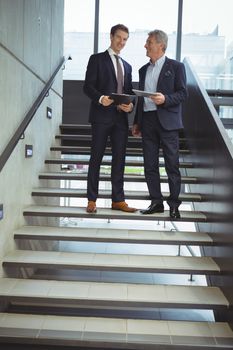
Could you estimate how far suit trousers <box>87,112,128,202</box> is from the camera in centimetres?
321

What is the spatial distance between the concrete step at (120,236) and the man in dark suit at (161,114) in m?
0.21

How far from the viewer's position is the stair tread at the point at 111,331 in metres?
2.14

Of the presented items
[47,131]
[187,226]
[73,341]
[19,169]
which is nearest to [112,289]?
[73,341]

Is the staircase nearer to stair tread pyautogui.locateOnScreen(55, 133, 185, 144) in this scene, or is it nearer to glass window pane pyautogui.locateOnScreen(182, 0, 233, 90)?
stair tread pyautogui.locateOnScreen(55, 133, 185, 144)

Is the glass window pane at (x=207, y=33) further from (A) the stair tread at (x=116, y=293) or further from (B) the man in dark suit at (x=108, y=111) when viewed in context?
(A) the stair tread at (x=116, y=293)

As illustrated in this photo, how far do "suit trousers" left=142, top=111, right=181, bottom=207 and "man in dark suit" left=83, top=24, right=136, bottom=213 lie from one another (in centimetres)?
20

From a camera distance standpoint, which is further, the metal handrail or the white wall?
the white wall

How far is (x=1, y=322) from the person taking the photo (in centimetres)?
227

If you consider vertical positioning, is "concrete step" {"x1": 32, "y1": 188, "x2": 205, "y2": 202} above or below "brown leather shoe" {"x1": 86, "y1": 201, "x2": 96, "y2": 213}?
above

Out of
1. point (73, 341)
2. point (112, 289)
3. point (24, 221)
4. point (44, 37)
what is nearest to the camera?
point (73, 341)

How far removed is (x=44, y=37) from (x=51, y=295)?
2762 millimetres

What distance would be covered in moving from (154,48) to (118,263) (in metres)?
1.72

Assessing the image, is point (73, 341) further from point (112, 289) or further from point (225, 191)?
point (225, 191)

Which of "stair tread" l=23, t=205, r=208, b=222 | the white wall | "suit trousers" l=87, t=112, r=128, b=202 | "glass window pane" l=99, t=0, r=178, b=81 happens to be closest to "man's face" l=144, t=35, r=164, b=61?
"suit trousers" l=87, t=112, r=128, b=202
